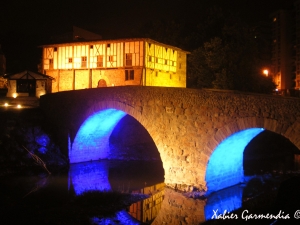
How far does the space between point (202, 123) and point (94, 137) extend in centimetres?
1019

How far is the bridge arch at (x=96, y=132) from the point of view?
62.5ft

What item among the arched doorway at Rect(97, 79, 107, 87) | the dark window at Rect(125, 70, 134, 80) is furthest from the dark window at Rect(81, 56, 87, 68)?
the dark window at Rect(125, 70, 134, 80)

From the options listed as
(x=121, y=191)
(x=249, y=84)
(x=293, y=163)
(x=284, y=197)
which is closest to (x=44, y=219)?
(x=121, y=191)

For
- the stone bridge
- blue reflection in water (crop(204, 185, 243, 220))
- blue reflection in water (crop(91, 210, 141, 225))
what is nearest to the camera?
blue reflection in water (crop(91, 210, 141, 225))

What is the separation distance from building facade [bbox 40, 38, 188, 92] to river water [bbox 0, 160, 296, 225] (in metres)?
11.2

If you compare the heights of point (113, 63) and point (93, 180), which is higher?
point (113, 63)

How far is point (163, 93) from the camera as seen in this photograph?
15.4 m

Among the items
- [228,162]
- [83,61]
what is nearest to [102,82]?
[83,61]

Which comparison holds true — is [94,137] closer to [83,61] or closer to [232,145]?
[232,145]

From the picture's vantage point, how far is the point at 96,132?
72.9ft

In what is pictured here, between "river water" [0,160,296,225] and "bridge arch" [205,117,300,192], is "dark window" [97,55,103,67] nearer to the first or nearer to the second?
"river water" [0,160,296,225]

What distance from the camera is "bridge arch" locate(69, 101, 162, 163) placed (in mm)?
19041

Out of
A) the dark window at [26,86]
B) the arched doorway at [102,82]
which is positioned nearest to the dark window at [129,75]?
the arched doorway at [102,82]

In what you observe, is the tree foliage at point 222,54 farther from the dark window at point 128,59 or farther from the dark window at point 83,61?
the dark window at point 83,61
